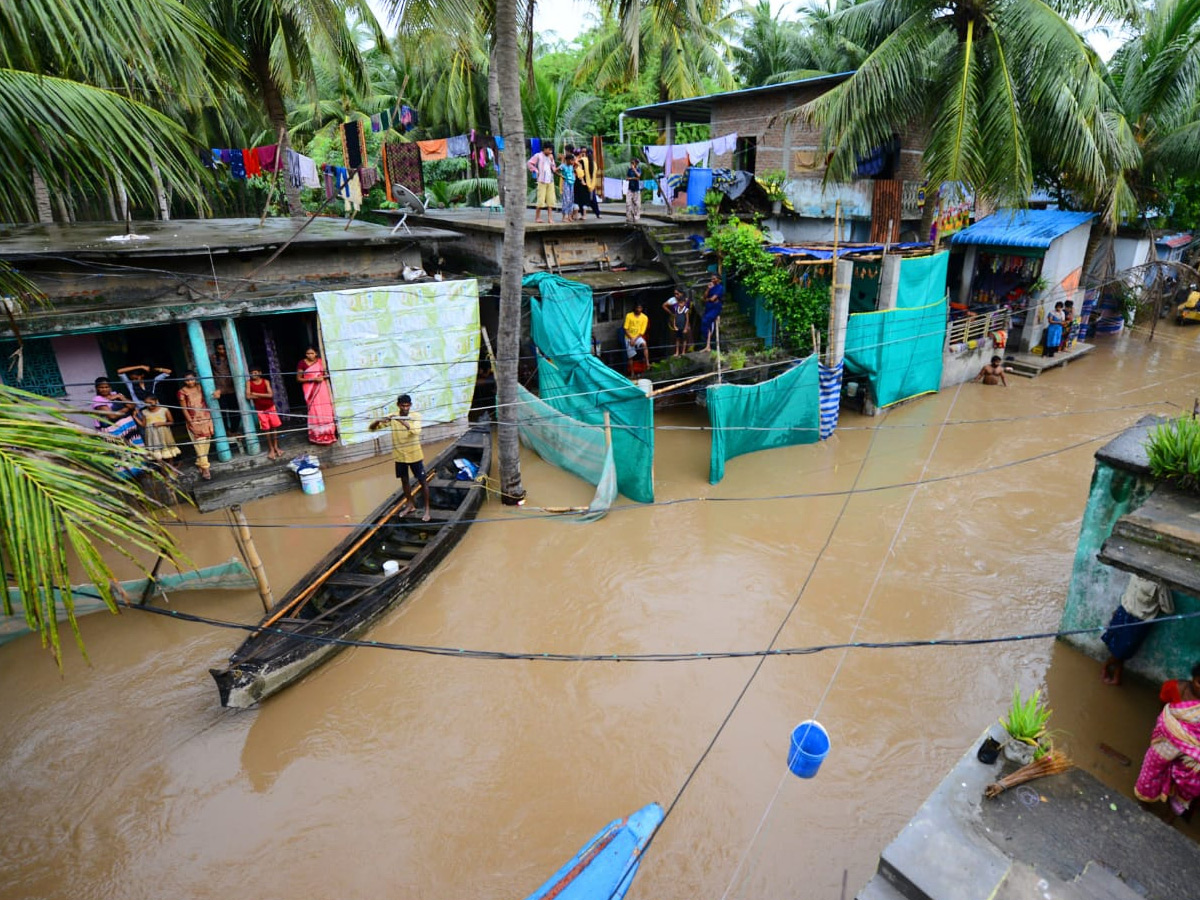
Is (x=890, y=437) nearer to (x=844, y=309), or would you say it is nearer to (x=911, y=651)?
(x=844, y=309)

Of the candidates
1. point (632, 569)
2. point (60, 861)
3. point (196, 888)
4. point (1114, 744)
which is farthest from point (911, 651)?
point (60, 861)

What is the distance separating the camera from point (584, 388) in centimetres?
1144

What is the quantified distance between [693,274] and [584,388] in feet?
15.9

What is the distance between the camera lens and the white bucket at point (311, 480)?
1125 cm

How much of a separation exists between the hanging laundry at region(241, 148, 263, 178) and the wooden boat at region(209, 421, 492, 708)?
792 centimetres

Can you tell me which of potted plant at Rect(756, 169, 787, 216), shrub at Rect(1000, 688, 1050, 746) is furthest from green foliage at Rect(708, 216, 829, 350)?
shrub at Rect(1000, 688, 1050, 746)

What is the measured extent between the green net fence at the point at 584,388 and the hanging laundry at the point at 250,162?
6153 millimetres

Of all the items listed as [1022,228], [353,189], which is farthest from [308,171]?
[1022,228]

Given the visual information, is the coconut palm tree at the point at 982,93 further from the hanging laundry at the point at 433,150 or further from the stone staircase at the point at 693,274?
the hanging laundry at the point at 433,150

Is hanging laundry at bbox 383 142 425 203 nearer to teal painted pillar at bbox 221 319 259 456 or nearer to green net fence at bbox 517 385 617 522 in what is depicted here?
teal painted pillar at bbox 221 319 259 456

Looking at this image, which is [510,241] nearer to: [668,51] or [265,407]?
[265,407]

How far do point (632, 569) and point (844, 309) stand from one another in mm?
6831

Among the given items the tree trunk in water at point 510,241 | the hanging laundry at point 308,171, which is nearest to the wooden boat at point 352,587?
the tree trunk in water at point 510,241

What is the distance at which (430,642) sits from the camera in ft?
26.5
